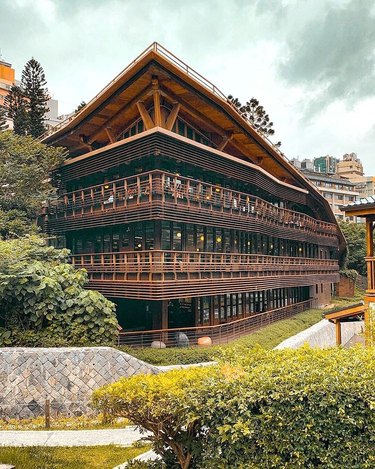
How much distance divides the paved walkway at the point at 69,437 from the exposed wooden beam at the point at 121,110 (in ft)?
51.9

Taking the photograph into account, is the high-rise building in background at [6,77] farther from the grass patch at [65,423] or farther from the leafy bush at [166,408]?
the leafy bush at [166,408]

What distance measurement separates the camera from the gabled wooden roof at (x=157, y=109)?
2000 cm

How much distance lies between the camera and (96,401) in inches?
281

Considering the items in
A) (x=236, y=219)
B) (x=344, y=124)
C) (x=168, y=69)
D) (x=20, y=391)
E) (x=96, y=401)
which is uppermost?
(x=344, y=124)

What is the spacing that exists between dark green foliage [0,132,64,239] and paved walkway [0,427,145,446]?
1337 cm

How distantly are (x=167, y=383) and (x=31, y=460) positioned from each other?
157 inches

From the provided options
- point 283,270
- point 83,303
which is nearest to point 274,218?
point 283,270

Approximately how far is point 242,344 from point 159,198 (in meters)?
7.31

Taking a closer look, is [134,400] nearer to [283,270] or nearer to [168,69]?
[168,69]

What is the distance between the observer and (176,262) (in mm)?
19062

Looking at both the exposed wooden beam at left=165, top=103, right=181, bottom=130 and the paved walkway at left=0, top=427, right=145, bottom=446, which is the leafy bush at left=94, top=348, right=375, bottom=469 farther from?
the exposed wooden beam at left=165, top=103, right=181, bottom=130

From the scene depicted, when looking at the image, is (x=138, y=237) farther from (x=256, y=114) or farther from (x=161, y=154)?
(x=256, y=114)

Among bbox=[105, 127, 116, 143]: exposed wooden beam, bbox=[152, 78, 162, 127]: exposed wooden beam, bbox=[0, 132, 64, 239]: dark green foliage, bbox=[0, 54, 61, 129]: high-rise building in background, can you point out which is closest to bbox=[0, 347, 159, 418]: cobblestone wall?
bbox=[0, 132, 64, 239]: dark green foliage

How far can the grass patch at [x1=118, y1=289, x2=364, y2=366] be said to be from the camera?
1667 cm
